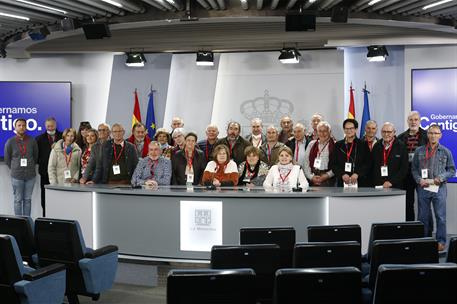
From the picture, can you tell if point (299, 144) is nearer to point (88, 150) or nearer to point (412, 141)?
point (412, 141)

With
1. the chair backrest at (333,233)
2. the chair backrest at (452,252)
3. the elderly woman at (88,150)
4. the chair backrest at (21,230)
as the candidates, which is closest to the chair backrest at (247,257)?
the chair backrest at (333,233)

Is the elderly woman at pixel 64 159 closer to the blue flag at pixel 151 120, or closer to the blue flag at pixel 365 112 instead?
the blue flag at pixel 151 120

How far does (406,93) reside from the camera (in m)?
9.06

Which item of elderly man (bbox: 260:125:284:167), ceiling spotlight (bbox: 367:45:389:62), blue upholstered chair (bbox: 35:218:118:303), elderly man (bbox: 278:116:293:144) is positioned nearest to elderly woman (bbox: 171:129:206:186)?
elderly man (bbox: 260:125:284:167)

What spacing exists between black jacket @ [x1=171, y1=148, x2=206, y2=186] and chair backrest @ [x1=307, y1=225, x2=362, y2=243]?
2.73 metres

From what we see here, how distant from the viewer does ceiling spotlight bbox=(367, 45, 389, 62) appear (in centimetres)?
884

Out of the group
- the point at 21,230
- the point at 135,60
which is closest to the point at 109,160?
the point at 21,230

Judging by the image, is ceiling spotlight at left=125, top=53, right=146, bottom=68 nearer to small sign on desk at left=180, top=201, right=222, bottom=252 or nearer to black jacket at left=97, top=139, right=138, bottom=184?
black jacket at left=97, top=139, right=138, bottom=184

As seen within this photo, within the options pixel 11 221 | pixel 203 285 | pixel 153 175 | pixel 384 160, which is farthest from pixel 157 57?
pixel 203 285

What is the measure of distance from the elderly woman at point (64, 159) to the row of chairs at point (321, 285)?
5386 mm

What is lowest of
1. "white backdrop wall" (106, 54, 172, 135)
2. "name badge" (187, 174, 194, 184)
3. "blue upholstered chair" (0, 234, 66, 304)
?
"blue upholstered chair" (0, 234, 66, 304)

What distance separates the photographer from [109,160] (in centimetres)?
689

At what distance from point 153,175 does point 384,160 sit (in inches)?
112

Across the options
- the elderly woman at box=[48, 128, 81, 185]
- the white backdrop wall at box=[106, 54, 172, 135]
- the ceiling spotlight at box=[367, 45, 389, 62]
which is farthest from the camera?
the white backdrop wall at box=[106, 54, 172, 135]
